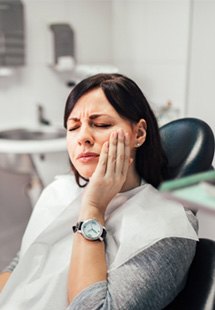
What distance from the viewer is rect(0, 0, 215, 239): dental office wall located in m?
1.86

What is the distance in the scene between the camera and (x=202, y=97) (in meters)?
1.81

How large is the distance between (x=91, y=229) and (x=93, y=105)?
1.02 ft

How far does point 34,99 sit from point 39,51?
284mm

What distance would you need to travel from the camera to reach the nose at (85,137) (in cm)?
91

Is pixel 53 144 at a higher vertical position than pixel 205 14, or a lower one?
lower

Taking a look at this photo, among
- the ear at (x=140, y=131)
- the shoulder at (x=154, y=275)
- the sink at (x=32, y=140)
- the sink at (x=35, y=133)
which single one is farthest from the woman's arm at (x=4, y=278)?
the sink at (x=35, y=133)

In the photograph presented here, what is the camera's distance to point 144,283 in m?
0.76

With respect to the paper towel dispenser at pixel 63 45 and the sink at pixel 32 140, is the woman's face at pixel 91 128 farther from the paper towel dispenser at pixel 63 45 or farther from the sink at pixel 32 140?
the paper towel dispenser at pixel 63 45

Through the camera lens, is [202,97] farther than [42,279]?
Yes

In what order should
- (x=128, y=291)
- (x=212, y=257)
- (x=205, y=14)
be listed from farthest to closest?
(x=205, y=14), (x=212, y=257), (x=128, y=291)

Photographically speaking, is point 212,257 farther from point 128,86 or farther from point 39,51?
point 39,51

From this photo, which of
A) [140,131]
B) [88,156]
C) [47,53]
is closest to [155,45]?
[47,53]

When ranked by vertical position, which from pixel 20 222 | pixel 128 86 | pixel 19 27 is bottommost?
pixel 20 222

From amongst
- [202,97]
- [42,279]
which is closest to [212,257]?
[42,279]
